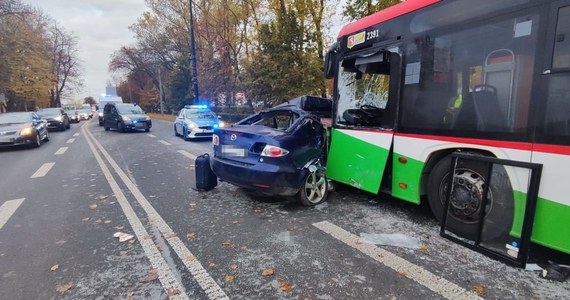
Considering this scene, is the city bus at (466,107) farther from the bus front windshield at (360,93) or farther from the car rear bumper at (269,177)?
the car rear bumper at (269,177)

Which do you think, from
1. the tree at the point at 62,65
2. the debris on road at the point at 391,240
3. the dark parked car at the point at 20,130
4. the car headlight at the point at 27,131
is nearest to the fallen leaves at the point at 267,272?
the debris on road at the point at 391,240

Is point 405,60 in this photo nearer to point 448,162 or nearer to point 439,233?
point 448,162

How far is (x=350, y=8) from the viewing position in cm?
1897

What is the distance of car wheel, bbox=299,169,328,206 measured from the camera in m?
5.50

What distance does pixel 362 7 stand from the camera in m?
18.7

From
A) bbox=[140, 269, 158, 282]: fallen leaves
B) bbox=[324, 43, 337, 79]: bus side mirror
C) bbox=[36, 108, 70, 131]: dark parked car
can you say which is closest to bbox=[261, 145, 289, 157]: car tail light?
bbox=[324, 43, 337, 79]: bus side mirror

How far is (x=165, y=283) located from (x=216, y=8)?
2815 centimetres

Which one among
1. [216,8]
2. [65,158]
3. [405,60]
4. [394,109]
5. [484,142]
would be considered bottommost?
[65,158]

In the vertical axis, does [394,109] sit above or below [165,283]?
above

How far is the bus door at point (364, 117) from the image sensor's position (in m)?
4.94

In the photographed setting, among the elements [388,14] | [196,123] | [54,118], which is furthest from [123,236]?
[54,118]

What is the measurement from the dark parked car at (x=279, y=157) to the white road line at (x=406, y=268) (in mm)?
1047

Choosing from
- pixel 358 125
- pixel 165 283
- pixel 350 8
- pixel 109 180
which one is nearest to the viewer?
pixel 165 283

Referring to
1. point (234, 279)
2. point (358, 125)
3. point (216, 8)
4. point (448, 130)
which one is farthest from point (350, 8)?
point (234, 279)
